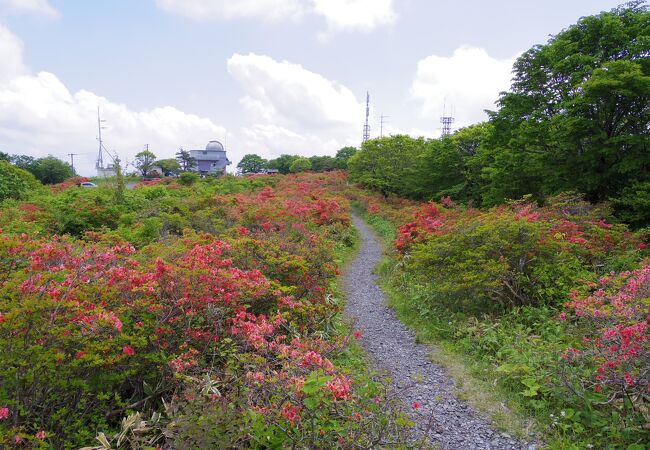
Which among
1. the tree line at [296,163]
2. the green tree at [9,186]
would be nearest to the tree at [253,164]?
the tree line at [296,163]

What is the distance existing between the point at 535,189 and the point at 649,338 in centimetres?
1188

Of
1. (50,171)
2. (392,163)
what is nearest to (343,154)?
(392,163)

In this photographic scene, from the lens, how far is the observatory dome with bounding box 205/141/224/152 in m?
79.5

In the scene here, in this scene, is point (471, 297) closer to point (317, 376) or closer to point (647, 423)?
point (647, 423)

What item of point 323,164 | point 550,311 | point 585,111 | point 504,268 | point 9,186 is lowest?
point 550,311

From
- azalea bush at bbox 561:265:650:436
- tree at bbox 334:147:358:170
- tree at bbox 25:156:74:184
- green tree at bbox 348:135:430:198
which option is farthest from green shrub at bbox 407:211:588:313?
tree at bbox 334:147:358:170

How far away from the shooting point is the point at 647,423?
3.56 metres

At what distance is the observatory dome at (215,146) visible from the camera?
7950cm

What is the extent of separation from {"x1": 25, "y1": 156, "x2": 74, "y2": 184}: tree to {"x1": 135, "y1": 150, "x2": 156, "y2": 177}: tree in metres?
8.51

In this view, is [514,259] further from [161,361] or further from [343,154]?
[343,154]

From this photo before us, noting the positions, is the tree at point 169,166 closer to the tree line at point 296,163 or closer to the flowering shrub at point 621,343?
the tree line at point 296,163

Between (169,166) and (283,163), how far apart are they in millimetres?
23846

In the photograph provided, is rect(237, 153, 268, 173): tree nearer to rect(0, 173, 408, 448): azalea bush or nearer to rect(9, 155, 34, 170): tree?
rect(9, 155, 34, 170): tree

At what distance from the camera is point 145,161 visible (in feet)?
164
